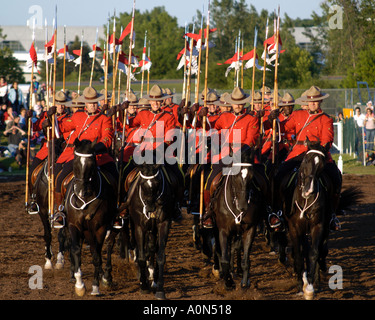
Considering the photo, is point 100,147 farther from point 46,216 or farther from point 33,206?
point 33,206

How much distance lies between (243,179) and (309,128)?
80.3 inches

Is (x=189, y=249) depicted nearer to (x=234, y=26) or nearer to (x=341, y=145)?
(x=341, y=145)

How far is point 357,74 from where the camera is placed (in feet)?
138

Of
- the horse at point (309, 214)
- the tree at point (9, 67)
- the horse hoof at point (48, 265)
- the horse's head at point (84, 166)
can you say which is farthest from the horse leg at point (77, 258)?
the tree at point (9, 67)

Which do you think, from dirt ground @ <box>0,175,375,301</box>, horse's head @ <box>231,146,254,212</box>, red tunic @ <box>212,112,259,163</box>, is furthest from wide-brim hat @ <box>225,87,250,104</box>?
dirt ground @ <box>0,175,375,301</box>

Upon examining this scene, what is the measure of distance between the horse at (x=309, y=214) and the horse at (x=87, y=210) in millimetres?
2629

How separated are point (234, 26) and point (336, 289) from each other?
7575 cm

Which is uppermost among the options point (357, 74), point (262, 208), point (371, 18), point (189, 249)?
point (371, 18)

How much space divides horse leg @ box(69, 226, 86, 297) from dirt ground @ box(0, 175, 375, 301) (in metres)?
0.12

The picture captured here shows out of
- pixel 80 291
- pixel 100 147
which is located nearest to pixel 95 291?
pixel 80 291

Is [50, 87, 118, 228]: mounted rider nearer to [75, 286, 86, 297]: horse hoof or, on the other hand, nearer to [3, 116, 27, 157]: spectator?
[75, 286, 86, 297]: horse hoof

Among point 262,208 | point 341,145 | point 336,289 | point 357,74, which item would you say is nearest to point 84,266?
point 262,208

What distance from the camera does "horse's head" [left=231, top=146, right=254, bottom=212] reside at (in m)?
9.16

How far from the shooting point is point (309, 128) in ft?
35.1
